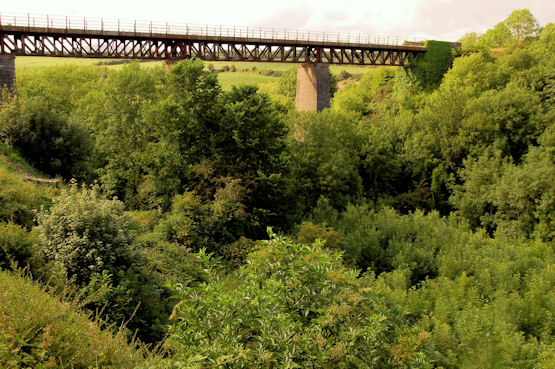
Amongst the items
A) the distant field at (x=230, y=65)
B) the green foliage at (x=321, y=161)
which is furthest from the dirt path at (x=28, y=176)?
the distant field at (x=230, y=65)

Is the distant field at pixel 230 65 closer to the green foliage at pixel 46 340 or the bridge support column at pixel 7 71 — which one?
the bridge support column at pixel 7 71

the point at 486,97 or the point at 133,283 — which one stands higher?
the point at 486,97

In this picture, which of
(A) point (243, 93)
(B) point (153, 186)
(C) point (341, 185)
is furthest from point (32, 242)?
(C) point (341, 185)

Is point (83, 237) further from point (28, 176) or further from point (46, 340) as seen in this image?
point (28, 176)

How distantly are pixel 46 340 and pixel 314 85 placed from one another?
32.9m

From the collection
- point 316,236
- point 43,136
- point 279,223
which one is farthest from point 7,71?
point 316,236

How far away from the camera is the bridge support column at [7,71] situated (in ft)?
88.4

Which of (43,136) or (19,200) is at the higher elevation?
(43,136)

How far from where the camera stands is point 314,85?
35906mm

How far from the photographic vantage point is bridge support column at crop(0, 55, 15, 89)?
26.9 metres

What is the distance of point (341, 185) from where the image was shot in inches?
1164

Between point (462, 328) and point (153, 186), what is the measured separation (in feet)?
A: 52.2

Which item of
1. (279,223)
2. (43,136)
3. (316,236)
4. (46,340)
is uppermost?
(43,136)

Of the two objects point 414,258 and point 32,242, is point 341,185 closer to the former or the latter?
point 414,258
